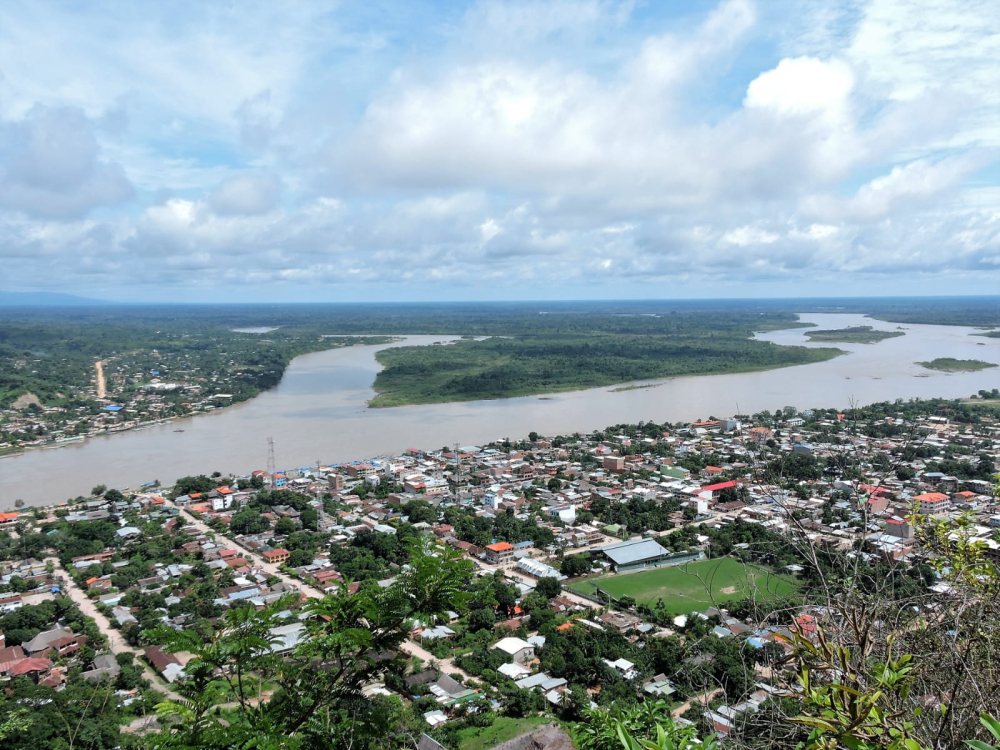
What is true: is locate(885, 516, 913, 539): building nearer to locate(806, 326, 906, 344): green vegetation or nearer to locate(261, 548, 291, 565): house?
locate(261, 548, 291, 565): house

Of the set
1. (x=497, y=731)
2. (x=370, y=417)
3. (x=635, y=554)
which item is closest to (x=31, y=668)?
(x=497, y=731)

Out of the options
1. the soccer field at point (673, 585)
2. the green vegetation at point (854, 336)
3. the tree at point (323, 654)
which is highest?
the tree at point (323, 654)

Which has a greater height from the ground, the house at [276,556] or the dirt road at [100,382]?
the dirt road at [100,382]

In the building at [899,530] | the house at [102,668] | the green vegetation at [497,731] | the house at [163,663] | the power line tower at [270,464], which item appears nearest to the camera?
the green vegetation at [497,731]

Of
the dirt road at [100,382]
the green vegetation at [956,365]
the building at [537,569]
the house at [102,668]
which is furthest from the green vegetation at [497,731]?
the green vegetation at [956,365]

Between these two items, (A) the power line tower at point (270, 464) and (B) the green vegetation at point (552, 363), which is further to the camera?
(B) the green vegetation at point (552, 363)

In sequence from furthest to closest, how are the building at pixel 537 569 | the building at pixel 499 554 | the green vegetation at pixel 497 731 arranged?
the building at pixel 499 554 < the building at pixel 537 569 < the green vegetation at pixel 497 731

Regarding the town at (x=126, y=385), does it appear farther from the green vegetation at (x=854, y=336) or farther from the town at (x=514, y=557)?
the green vegetation at (x=854, y=336)
